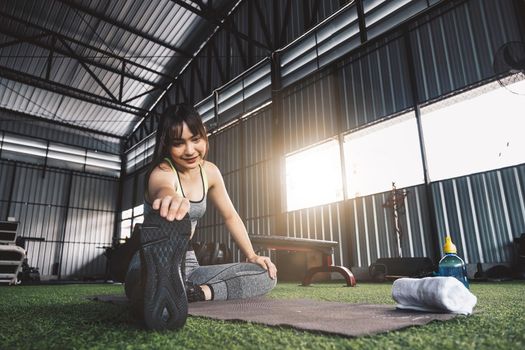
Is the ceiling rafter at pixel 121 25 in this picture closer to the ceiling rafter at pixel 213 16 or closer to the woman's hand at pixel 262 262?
the ceiling rafter at pixel 213 16

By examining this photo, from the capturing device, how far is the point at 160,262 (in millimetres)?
770

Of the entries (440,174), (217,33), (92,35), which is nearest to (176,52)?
(217,33)

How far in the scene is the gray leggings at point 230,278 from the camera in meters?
1.55

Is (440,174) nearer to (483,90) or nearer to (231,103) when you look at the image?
(483,90)

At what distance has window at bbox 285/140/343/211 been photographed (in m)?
6.16

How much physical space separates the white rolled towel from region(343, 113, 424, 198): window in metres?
4.30

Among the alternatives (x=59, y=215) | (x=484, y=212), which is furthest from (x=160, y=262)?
(x=59, y=215)

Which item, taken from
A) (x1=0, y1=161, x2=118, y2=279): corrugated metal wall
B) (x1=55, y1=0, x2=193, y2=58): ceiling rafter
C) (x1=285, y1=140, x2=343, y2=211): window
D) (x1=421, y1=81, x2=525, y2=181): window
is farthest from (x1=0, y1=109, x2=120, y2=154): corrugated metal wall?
(x1=421, y1=81, x2=525, y2=181): window

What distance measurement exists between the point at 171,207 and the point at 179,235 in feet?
0.24

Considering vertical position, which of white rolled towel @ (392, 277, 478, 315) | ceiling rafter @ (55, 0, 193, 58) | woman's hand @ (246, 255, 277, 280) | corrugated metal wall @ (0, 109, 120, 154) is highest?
ceiling rafter @ (55, 0, 193, 58)

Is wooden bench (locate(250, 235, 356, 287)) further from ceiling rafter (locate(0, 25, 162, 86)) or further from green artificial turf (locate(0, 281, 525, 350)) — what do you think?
ceiling rafter (locate(0, 25, 162, 86))

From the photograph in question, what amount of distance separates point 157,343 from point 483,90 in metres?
5.29

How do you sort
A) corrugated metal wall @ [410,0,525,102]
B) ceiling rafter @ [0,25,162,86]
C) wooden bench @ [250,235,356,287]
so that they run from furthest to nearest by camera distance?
ceiling rafter @ [0,25,162,86] → corrugated metal wall @ [410,0,525,102] → wooden bench @ [250,235,356,287]

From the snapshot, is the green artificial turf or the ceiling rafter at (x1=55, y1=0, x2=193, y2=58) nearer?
the green artificial turf
